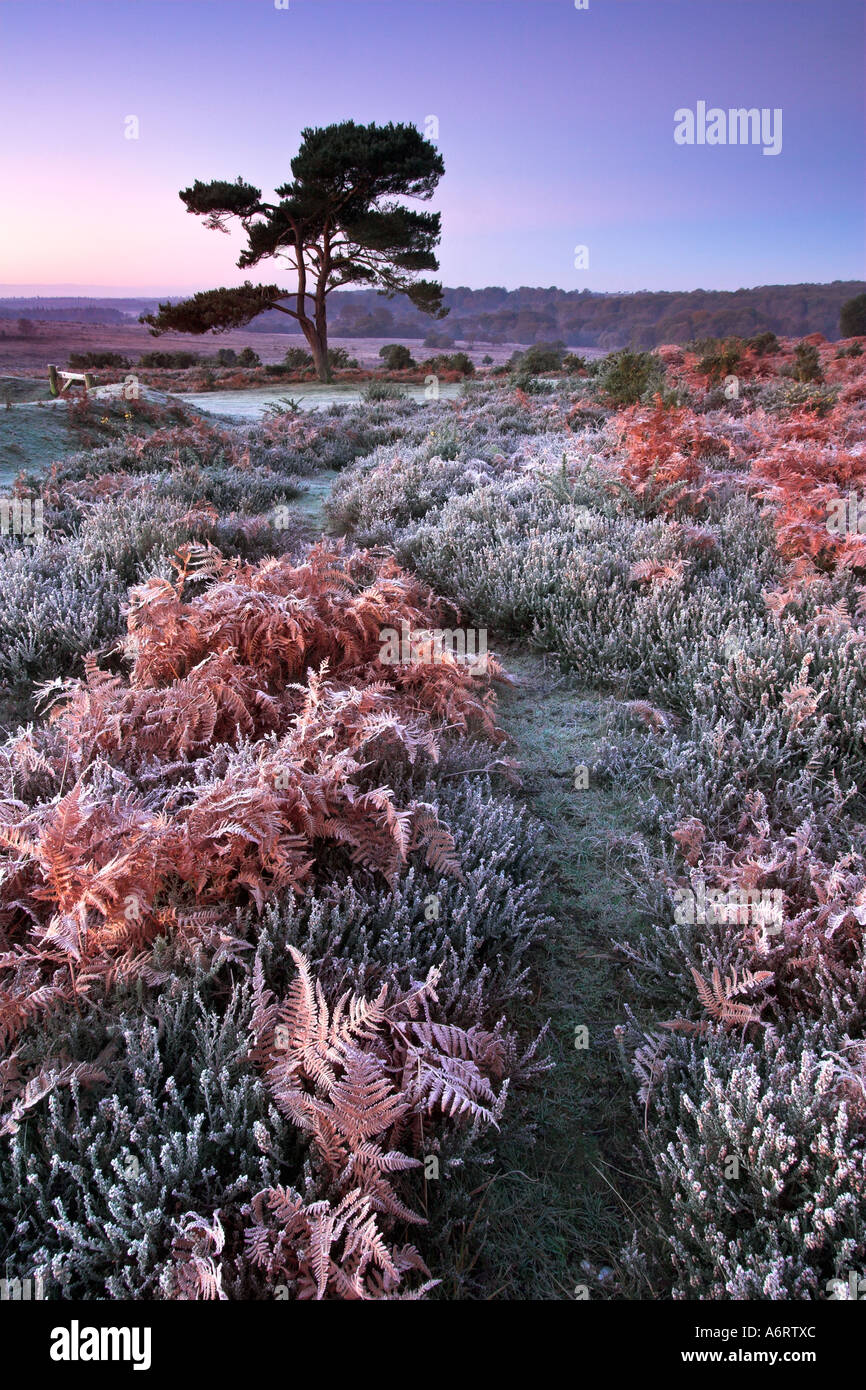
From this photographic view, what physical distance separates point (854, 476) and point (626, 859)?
5043 millimetres

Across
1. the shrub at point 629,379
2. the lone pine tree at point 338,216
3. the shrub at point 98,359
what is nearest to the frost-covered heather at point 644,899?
the shrub at point 629,379

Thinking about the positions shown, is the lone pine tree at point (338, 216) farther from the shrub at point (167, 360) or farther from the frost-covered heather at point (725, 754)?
the frost-covered heather at point (725, 754)

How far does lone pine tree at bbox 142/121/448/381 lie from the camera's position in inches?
988

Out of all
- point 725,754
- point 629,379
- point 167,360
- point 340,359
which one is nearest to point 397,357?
point 340,359

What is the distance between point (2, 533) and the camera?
6.42 meters

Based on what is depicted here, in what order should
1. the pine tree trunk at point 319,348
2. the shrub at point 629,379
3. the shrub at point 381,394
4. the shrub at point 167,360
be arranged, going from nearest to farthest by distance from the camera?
the shrub at point 629,379, the shrub at point 381,394, the pine tree trunk at point 319,348, the shrub at point 167,360

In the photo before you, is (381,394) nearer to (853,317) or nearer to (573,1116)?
(573,1116)

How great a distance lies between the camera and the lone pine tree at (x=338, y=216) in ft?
82.3

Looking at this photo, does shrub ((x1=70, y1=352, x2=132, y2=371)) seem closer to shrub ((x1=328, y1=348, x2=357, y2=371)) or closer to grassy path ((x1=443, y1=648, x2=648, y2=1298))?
shrub ((x1=328, y1=348, x2=357, y2=371))

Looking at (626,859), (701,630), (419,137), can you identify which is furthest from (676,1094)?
(419,137)

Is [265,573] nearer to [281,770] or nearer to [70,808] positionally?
[281,770]

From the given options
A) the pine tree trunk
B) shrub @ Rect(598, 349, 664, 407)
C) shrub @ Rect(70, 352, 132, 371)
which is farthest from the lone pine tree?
shrub @ Rect(598, 349, 664, 407)

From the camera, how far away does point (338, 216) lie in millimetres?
27094

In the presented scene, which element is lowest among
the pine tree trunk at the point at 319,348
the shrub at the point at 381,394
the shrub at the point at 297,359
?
the shrub at the point at 381,394
